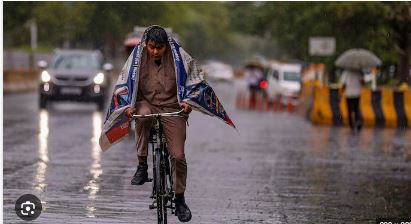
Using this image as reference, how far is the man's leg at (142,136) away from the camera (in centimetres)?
821

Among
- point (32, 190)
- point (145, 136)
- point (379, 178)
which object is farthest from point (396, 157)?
point (145, 136)

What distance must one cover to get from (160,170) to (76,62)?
2422 centimetres

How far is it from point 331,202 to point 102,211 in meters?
2.42

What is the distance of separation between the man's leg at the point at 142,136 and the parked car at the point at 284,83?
102 feet

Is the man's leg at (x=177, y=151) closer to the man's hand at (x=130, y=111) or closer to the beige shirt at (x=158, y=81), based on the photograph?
the beige shirt at (x=158, y=81)

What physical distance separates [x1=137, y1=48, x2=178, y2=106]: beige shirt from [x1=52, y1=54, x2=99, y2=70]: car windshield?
77.6 feet

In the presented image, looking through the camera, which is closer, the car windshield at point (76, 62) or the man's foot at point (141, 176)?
the man's foot at point (141, 176)

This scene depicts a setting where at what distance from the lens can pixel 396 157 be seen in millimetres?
16750

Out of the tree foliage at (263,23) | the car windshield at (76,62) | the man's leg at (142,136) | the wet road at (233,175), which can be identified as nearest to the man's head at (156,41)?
the man's leg at (142,136)

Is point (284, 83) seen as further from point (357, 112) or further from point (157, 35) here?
point (157, 35)

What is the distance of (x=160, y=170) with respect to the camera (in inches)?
323

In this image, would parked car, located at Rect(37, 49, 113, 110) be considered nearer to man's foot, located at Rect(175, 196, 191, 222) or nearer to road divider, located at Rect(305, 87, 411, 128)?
road divider, located at Rect(305, 87, 411, 128)

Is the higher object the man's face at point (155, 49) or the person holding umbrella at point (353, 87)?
the man's face at point (155, 49)

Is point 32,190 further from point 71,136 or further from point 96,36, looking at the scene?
point 96,36
